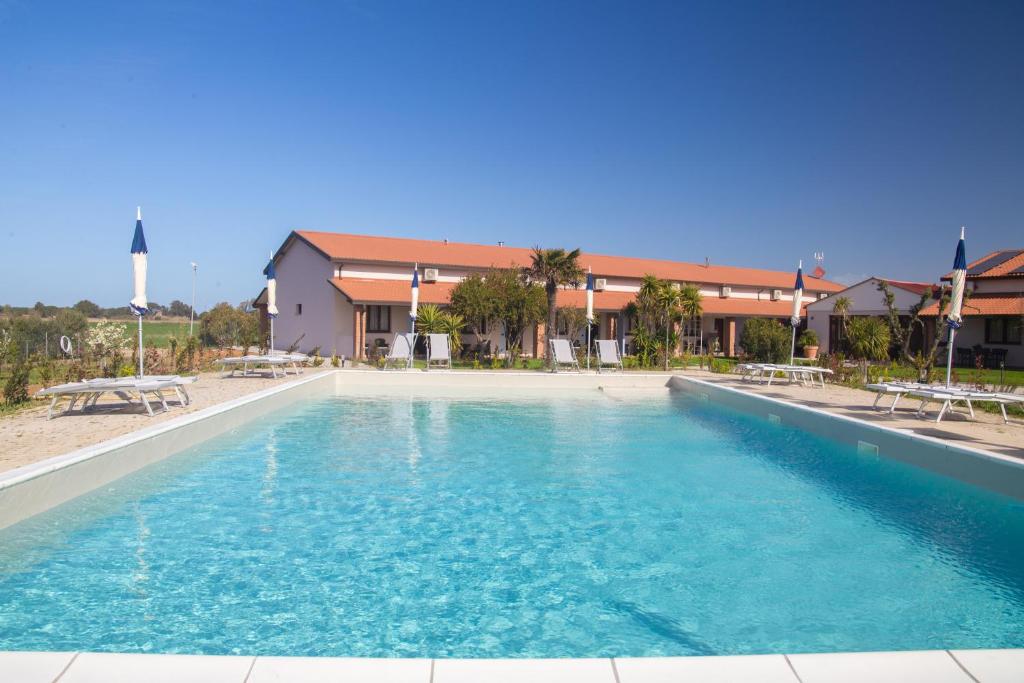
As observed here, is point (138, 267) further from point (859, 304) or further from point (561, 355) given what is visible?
point (859, 304)

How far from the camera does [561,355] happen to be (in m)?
19.1

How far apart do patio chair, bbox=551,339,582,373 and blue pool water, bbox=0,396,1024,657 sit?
10.1 m

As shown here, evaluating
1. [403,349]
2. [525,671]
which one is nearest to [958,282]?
[525,671]

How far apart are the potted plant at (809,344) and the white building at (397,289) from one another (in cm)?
426

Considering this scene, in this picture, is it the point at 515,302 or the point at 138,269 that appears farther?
the point at 515,302

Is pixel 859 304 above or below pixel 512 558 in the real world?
above

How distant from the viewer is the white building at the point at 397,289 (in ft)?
80.3

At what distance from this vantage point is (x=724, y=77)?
2156 centimetres

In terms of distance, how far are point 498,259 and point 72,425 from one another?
22.0 m

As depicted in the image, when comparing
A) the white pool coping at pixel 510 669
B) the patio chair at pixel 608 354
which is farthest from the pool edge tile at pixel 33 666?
the patio chair at pixel 608 354

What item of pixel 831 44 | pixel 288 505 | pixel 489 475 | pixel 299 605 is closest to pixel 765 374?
pixel 831 44

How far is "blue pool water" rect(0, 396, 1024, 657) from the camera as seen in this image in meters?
3.72

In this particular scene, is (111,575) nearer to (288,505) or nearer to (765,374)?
(288,505)

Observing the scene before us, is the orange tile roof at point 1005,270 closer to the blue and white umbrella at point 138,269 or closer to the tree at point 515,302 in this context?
the tree at point 515,302
